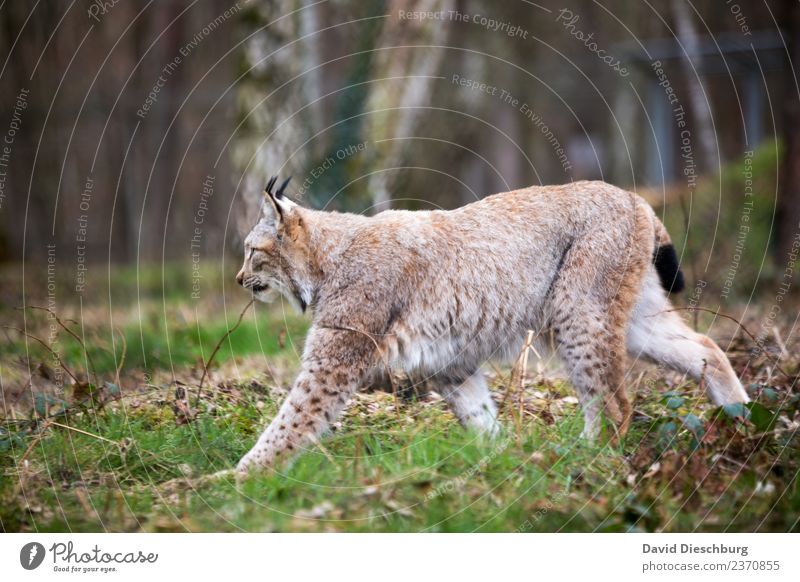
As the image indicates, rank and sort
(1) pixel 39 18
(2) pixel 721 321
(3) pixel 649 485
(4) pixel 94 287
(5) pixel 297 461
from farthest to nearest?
(1) pixel 39 18
(4) pixel 94 287
(2) pixel 721 321
(5) pixel 297 461
(3) pixel 649 485

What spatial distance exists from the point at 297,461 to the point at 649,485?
6.26ft

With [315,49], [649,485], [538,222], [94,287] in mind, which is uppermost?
[315,49]

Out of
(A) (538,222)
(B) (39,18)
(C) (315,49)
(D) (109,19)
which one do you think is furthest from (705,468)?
(D) (109,19)

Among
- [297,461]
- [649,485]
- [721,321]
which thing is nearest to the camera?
[649,485]

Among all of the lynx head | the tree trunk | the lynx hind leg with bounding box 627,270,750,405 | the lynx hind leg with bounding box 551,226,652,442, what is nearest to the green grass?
the lynx hind leg with bounding box 551,226,652,442

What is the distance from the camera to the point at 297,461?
209 inches

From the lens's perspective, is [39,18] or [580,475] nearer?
[580,475]

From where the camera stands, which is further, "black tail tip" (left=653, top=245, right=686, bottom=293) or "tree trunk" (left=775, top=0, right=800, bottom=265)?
"tree trunk" (left=775, top=0, right=800, bottom=265)

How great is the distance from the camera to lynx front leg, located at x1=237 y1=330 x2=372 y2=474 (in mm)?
5379

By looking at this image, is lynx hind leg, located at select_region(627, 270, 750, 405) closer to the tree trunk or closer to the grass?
the grass

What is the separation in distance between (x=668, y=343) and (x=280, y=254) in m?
2.56

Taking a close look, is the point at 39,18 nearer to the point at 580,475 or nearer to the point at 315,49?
the point at 315,49

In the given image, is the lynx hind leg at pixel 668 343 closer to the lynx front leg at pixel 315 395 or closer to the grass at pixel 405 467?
the grass at pixel 405 467

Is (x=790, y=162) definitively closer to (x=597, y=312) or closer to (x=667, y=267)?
(x=667, y=267)
